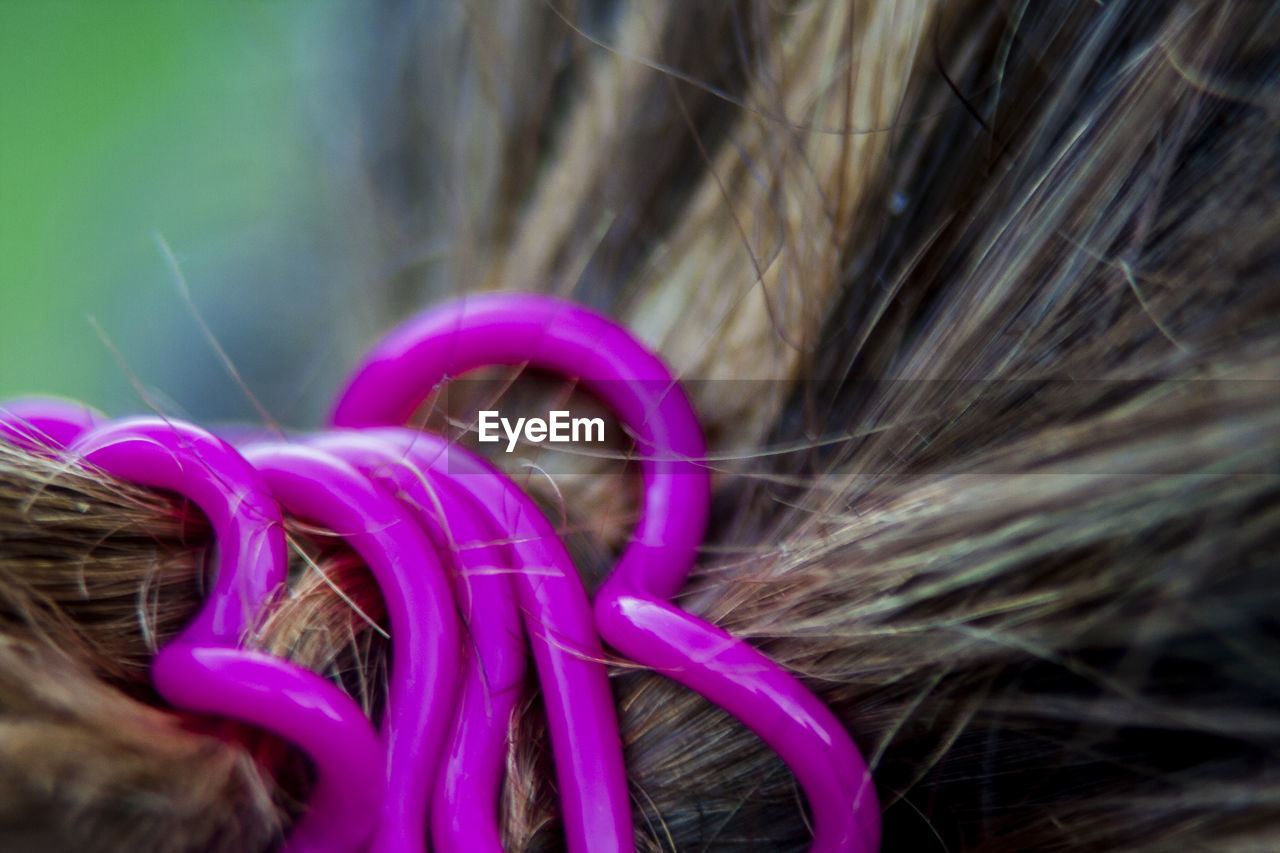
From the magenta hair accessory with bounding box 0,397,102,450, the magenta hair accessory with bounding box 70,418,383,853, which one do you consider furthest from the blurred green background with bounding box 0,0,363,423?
the magenta hair accessory with bounding box 70,418,383,853

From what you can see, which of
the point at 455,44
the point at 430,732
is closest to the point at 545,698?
the point at 430,732

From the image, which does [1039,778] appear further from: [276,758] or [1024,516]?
[276,758]

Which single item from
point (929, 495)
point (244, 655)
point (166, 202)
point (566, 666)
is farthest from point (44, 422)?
point (166, 202)

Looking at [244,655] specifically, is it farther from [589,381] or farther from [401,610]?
[589,381]

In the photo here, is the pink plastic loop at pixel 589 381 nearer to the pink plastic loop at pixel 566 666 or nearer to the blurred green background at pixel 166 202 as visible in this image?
the pink plastic loop at pixel 566 666

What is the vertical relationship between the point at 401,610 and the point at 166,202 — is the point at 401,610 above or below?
below

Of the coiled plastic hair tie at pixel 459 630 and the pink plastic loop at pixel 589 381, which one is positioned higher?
the pink plastic loop at pixel 589 381

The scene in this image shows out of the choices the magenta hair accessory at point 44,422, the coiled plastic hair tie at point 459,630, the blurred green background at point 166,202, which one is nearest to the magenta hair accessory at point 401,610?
the coiled plastic hair tie at point 459,630
